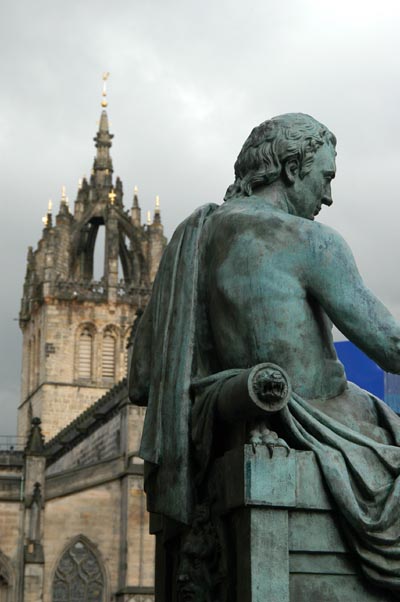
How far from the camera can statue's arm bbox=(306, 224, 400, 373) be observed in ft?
12.6

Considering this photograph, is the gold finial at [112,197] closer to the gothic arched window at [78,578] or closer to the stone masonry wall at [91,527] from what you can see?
the stone masonry wall at [91,527]

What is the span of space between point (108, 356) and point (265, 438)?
61879 millimetres

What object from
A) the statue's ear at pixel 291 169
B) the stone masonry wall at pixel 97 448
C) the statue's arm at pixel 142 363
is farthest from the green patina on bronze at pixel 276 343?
the stone masonry wall at pixel 97 448

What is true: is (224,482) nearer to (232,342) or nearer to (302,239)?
(232,342)

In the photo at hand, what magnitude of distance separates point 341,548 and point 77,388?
62.6 meters

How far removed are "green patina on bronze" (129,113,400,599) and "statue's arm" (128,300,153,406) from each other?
0.59 feet

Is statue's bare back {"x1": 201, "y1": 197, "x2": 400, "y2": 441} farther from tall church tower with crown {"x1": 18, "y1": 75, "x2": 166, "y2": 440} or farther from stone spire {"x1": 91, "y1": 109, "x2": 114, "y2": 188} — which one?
stone spire {"x1": 91, "y1": 109, "x2": 114, "y2": 188}

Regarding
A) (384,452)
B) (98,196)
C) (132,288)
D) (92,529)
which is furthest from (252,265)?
(98,196)

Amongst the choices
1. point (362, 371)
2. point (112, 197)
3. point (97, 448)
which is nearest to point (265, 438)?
point (362, 371)

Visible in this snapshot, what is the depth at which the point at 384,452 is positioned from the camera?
12.0ft

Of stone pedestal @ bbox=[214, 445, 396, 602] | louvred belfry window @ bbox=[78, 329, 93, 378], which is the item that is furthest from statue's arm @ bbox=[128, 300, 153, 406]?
louvred belfry window @ bbox=[78, 329, 93, 378]

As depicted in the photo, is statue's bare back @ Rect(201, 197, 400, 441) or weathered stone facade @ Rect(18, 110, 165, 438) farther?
weathered stone facade @ Rect(18, 110, 165, 438)

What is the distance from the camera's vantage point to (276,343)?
3820mm

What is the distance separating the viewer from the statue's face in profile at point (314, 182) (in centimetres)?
412
